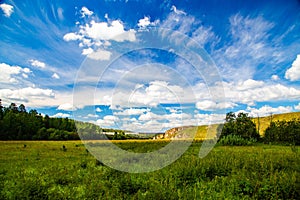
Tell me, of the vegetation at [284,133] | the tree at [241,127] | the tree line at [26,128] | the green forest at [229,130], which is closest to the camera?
the vegetation at [284,133]

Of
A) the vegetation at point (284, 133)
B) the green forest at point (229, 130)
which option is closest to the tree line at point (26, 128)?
the green forest at point (229, 130)

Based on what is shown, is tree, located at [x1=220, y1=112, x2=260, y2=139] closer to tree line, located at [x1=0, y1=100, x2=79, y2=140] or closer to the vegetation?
the vegetation

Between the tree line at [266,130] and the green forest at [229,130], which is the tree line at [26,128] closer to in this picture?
the green forest at [229,130]

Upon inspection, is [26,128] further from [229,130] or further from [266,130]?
[266,130]

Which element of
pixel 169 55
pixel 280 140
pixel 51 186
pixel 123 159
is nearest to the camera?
pixel 51 186

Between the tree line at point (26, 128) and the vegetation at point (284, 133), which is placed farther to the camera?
the tree line at point (26, 128)

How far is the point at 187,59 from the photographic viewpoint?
13.5 m

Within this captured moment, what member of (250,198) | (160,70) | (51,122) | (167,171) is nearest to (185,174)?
(167,171)

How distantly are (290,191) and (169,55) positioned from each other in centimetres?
968

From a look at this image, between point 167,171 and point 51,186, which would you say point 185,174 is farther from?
point 51,186

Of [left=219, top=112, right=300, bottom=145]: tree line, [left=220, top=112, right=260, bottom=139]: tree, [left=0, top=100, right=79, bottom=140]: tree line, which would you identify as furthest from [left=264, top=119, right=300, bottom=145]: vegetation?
[left=0, top=100, right=79, bottom=140]: tree line

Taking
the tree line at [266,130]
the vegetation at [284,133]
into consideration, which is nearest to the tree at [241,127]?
the tree line at [266,130]

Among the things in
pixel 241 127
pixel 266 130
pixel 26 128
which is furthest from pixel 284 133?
pixel 26 128

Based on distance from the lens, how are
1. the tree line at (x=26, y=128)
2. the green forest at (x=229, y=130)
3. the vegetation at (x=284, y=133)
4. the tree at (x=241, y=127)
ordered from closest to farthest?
the vegetation at (x=284, y=133), the green forest at (x=229, y=130), the tree line at (x=26, y=128), the tree at (x=241, y=127)
